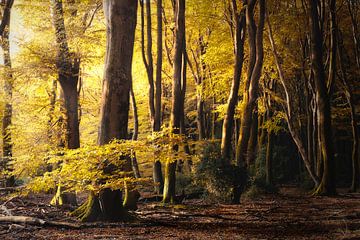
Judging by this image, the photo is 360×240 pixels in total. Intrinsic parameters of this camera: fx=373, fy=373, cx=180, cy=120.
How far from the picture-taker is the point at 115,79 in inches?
326

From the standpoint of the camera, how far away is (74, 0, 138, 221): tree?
325 inches

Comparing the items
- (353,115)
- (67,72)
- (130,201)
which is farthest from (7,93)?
(353,115)

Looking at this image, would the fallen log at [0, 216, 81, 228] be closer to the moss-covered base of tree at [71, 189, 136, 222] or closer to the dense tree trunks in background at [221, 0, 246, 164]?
the moss-covered base of tree at [71, 189, 136, 222]

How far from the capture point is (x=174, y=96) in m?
12.6

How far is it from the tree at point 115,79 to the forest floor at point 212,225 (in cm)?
67

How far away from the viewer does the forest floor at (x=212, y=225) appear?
7152mm

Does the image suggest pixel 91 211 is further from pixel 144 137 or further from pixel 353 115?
pixel 353 115

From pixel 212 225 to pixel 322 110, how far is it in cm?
898

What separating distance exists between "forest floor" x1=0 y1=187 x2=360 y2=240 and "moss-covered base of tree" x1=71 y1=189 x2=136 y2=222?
1.06 feet

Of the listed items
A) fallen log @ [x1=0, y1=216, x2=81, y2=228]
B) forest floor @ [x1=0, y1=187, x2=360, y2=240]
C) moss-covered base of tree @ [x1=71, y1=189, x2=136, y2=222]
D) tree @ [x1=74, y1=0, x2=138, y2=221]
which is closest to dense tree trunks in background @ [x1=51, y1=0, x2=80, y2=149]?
forest floor @ [x1=0, y1=187, x2=360, y2=240]

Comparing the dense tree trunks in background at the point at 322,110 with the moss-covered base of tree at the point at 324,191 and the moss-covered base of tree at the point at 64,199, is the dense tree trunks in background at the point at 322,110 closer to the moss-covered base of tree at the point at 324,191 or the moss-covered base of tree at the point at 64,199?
the moss-covered base of tree at the point at 324,191

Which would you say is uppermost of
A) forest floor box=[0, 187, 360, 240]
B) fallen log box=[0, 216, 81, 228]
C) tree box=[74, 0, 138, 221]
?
tree box=[74, 0, 138, 221]

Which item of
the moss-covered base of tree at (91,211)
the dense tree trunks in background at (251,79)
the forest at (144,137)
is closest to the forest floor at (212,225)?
the forest at (144,137)

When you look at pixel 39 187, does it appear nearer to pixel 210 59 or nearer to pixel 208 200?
pixel 208 200
